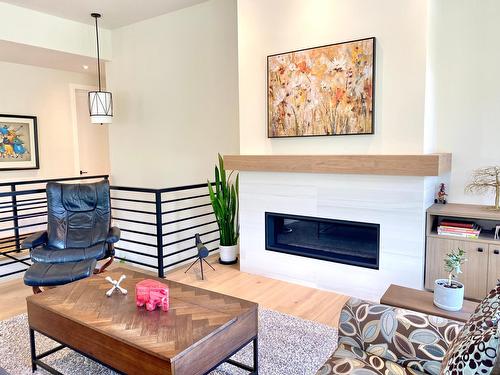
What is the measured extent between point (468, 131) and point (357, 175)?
0.99 meters

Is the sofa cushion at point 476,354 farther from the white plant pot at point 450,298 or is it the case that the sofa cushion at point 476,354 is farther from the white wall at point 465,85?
the white wall at point 465,85

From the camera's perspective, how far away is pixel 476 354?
100cm

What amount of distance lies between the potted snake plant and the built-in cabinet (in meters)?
1.98

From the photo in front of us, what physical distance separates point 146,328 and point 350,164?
2.02m

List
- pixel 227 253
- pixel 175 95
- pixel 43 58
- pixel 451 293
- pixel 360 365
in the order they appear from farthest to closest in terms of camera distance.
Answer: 1. pixel 43 58
2. pixel 175 95
3. pixel 227 253
4. pixel 451 293
5. pixel 360 365

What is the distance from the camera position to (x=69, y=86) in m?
6.43

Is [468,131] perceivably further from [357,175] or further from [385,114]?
[357,175]

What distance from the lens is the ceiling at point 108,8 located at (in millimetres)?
4340

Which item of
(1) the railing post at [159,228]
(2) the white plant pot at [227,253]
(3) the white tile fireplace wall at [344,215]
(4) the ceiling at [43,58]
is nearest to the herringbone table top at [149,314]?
(1) the railing post at [159,228]

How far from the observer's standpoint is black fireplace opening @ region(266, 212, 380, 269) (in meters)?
3.25

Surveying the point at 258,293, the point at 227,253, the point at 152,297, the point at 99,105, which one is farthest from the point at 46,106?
the point at 152,297

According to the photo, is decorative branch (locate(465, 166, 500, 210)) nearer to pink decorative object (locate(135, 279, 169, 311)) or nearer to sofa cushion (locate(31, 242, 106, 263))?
pink decorative object (locate(135, 279, 169, 311))

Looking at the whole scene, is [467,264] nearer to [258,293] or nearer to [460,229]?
[460,229]

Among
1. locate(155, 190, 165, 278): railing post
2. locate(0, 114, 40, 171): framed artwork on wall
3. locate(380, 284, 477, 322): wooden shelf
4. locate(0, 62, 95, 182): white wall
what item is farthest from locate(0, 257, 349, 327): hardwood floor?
locate(0, 62, 95, 182): white wall
